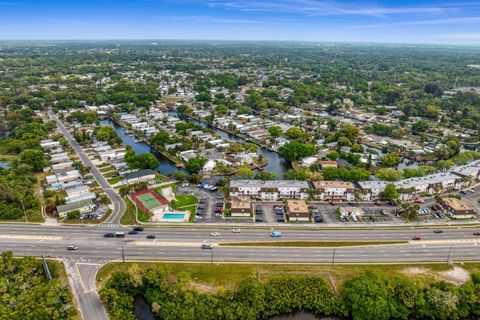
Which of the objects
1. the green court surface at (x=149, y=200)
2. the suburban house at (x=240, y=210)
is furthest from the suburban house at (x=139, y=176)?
the suburban house at (x=240, y=210)

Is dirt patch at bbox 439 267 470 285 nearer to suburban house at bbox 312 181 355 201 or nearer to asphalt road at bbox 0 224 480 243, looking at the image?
asphalt road at bbox 0 224 480 243

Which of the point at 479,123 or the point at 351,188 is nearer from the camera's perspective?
the point at 351,188

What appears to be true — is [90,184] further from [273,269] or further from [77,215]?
[273,269]

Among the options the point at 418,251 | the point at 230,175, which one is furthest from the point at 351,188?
the point at 230,175

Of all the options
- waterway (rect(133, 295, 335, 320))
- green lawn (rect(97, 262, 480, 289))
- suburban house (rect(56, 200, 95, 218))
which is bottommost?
waterway (rect(133, 295, 335, 320))

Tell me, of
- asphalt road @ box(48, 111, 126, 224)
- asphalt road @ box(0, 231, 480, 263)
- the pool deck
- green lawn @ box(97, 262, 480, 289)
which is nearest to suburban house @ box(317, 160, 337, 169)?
asphalt road @ box(0, 231, 480, 263)

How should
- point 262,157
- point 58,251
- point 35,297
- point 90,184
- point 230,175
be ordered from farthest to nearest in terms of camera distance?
point 262,157, point 230,175, point 90,184, point 58,251, point 35,297
